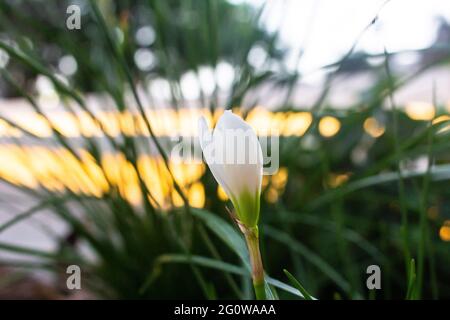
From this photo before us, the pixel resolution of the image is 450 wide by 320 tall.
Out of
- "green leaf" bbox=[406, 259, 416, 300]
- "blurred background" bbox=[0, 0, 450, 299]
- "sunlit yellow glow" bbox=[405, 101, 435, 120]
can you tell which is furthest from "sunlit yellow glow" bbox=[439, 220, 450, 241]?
"green leaf" bbox=[406, 259, 416, 300]

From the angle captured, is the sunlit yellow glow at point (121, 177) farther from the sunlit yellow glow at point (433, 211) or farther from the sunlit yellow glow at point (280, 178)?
the sunlit yellow glow at point (433, 211)

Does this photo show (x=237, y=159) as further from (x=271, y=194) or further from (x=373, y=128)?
(x=373, y=128)

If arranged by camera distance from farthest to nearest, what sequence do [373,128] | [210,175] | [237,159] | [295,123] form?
[373,128]
[295,123]
[210,175]
[237,159]

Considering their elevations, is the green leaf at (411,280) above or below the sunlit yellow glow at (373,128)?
below

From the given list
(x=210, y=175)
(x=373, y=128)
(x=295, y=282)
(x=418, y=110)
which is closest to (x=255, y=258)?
(x=295, y=282)

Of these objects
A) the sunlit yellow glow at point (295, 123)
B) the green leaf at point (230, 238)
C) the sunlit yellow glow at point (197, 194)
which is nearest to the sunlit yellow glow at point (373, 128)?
the sunlit yellow glow at point (295, 123)
